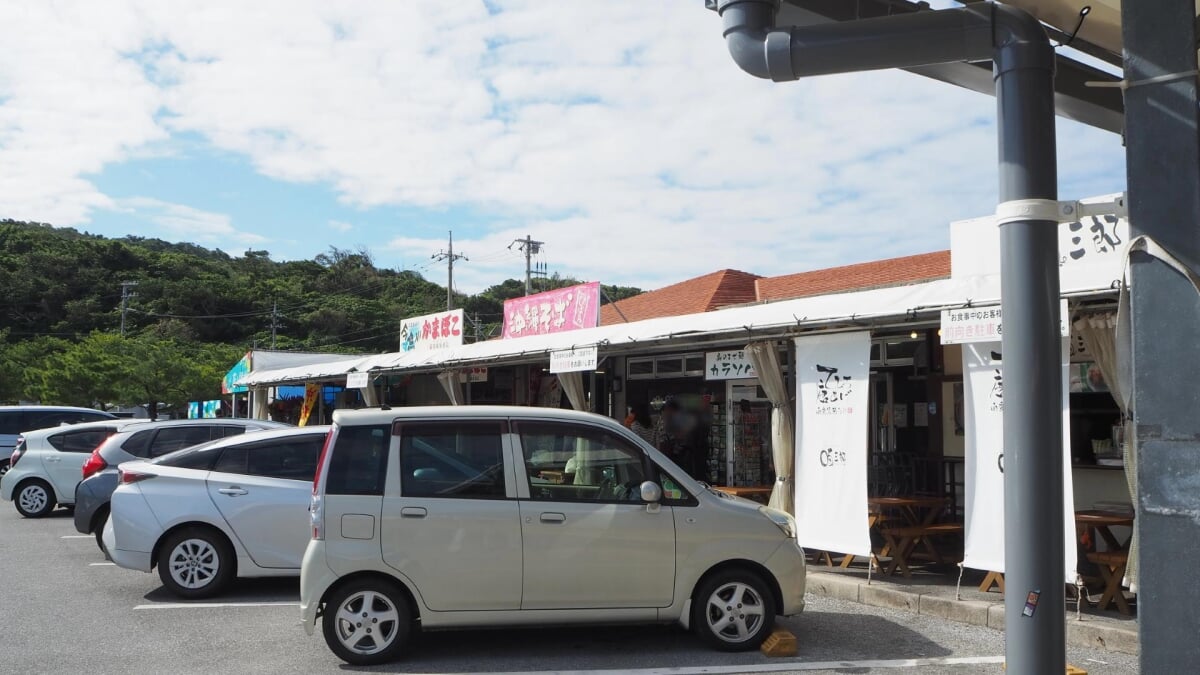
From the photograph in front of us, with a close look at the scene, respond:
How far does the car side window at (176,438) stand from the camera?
501 inches

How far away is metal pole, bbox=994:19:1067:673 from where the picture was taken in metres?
3.26

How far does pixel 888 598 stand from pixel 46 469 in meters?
13.8

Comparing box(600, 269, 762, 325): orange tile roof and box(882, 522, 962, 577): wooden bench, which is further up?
box(600, 269, 762, 325): orange tile roof

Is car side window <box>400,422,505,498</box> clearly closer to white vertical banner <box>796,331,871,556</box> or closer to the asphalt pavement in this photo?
the asphalt pavement

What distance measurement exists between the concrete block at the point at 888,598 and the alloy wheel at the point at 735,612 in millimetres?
2119

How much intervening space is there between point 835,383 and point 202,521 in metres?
6.10

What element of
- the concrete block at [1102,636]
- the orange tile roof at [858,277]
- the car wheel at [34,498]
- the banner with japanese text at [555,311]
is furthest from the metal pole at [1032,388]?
the car wheel at [34,498]

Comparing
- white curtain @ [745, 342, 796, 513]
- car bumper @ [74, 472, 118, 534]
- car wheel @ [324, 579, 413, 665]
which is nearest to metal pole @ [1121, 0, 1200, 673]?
car wheel @ [324, 579, 413, 665]

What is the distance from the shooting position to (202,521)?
8.66 metres

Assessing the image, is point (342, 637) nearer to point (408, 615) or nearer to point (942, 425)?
point (408, 615)

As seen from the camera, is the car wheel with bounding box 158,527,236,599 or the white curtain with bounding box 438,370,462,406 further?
the white curtain with bounding box 438,370,462,406

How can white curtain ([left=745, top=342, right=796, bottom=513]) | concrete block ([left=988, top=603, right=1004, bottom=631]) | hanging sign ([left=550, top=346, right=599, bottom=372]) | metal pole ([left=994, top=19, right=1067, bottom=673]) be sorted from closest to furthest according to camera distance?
metal pole ([left=994, top=19, right=1067, bottom=673]), concrete block ([left=988, top=603, right=1004, bottom=631]), white curtain ([left=745, top=342, right=796, bottom=513]), hanging sign ([left=550, top=346, right=599, bottom=372])

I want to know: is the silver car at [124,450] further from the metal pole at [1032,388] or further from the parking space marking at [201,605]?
the metal pole at [1032,388]

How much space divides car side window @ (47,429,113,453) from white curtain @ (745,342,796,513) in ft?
38.6
